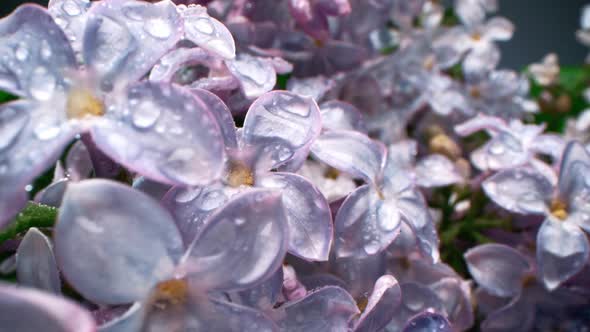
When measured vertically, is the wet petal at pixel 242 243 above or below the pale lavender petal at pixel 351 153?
above

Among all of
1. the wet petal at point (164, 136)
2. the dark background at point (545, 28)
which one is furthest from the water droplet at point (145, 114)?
the dark background at point (545, 28)

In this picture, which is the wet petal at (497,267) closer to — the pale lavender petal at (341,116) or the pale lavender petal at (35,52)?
the pale lavender petal at (341,116)

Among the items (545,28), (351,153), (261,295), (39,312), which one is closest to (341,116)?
(351,153)

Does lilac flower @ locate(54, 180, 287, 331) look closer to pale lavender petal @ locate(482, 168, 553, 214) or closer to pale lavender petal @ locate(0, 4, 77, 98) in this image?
pale lavender petal @ locate(0, 4, 77, 98)

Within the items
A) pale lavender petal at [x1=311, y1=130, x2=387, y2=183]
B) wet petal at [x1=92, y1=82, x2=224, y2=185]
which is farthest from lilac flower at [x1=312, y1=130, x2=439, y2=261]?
wet petal at [x1=92, y1=82, x2=224, y2=185]

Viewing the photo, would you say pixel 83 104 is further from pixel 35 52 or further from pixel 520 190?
pixel 520 190

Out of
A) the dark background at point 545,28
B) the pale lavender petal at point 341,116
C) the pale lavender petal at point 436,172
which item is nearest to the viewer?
the pale lavender petal at point 341,116
